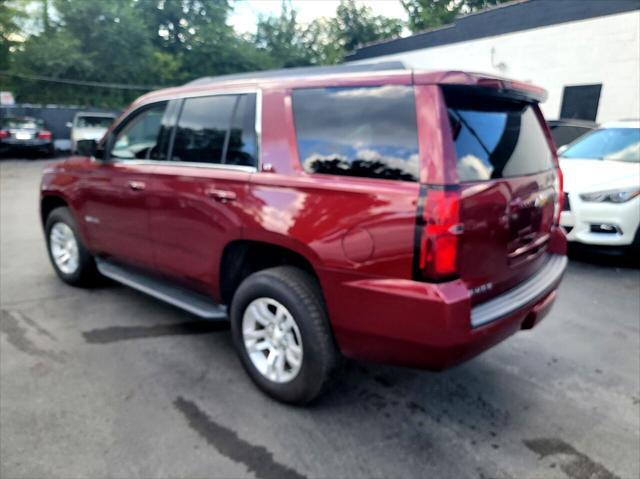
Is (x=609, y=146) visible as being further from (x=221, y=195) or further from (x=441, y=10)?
(x=441, y=10)

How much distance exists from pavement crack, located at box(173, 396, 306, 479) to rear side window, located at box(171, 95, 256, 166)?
4.89 ft

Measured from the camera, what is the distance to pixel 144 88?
26516mm

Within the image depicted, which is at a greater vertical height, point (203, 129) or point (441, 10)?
point (441, 10)

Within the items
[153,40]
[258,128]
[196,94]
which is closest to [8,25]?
[153,40]

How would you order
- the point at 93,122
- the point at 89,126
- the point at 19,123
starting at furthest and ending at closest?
the point at 93,122 < the point at 89,126 < the point at 19,123

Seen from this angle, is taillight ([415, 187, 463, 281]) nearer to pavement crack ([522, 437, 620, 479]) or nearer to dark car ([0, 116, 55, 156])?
pavement crack ([522, 437, 620, 479])

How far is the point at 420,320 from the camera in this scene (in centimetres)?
215

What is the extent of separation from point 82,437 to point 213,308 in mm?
1067

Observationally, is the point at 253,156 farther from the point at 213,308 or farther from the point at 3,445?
the point at 3,445

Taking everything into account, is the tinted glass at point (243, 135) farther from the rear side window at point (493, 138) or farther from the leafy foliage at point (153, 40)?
the leafy foliage at point (153, 40)

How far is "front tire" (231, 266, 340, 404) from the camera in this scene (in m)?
2.51

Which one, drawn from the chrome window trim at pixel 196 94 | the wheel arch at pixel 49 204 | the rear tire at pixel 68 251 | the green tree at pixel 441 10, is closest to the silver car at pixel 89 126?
the wheel arch at pixel 49 204

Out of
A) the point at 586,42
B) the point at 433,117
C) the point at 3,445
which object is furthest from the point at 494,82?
the point at 586,42

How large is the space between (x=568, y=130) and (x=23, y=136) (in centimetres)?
1660
